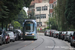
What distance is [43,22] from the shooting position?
115 meters

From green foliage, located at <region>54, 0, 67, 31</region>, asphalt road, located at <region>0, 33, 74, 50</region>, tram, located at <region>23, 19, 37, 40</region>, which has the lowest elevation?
asphalt road, located at <region>0, 33, 74, 50</region>

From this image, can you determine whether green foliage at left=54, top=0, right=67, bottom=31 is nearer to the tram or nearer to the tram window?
the tram

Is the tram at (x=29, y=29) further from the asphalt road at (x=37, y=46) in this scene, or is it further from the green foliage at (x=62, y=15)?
the green foliage at (x=62, y=15)

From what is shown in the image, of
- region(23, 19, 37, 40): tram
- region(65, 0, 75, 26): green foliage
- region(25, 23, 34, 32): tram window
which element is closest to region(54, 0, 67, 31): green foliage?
region(65, 0, 75, 26): green foliage

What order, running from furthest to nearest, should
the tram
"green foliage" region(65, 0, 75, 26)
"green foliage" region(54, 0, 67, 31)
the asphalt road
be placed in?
"green foliage" region(54, 0, 67, 31), "green foliage" region(65, 0, 75, 26), the tram, the asphalt road

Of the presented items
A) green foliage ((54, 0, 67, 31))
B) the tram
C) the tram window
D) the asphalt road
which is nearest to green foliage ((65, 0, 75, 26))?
green foliage ((54, 0, 67, 31))

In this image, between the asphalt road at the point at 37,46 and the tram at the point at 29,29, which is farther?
the tram at the point at 29,29

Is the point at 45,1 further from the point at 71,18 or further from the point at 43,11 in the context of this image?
the point at 71,18

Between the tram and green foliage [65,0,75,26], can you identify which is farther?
green foliage [65,0,75,26]

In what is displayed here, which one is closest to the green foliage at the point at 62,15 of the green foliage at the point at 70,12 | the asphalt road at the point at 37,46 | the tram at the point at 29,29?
the green foliage at the point at 70,12

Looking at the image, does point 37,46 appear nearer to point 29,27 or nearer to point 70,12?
point 29,27

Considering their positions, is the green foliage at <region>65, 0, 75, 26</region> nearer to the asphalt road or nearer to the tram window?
→ the tram window

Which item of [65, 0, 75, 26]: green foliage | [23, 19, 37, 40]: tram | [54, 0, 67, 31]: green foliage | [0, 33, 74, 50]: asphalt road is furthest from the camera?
[54, 0, 67, 31]: green foliage

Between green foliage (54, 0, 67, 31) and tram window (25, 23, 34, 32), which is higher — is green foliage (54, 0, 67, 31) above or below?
above
